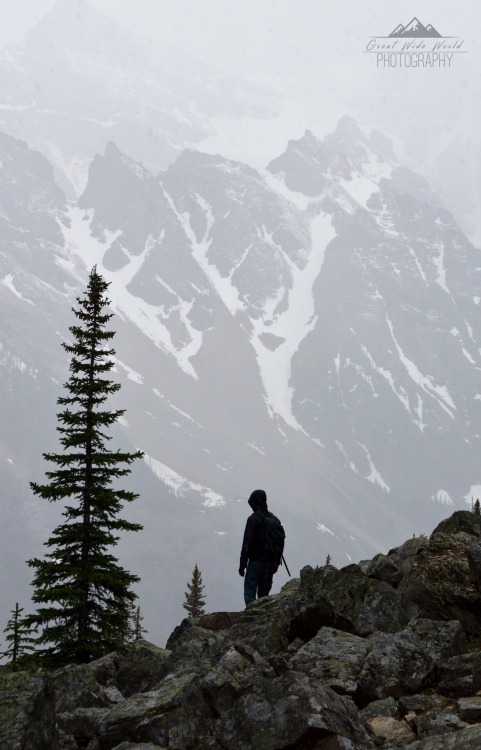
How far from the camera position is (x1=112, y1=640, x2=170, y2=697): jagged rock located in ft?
38.8

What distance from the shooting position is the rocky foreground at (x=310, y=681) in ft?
26.1

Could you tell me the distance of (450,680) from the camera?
9.05 m

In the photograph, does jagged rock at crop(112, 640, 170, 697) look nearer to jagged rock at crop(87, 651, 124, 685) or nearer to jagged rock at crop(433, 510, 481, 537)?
jagged rock at crop(87, 651, 124, 685)

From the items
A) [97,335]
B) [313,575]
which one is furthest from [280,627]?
[97,335]

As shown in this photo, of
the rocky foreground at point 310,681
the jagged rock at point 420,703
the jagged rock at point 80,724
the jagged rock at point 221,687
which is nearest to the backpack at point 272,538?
the rocky foreground at point 310,681

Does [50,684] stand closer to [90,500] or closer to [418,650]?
[418,650]

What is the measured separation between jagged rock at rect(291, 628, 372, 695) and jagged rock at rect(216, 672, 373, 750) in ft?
3.16

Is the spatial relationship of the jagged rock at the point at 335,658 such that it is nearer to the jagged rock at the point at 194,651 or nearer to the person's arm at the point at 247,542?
the jagged rock at the point at 194,651

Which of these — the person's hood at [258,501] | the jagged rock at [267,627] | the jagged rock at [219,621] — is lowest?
the jagged rock at [267,627]

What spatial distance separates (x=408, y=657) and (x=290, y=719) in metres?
2.49

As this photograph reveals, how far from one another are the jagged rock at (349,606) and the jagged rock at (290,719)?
3.32 metres

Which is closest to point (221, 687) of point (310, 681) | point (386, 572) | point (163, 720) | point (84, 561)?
point (163, 720)

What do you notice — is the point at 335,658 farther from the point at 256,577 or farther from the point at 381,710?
the point at 256,577

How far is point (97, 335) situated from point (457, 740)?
55.8ft
